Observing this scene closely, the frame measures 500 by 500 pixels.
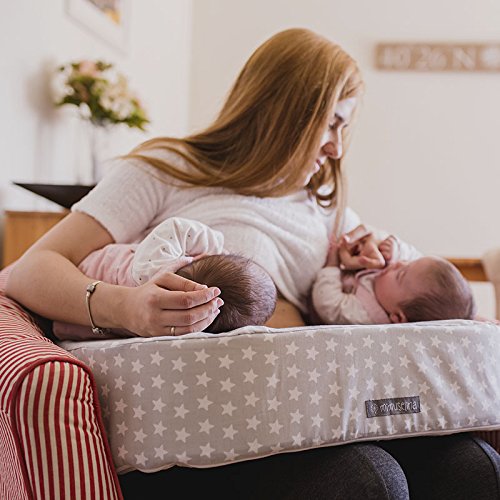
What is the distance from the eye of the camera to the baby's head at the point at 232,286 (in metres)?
1.20

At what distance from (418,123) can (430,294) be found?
280 centimetres

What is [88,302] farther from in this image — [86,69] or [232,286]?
[86,69]

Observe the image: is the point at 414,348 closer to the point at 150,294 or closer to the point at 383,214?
the point at 150,294

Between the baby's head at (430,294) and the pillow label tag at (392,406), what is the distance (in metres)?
0.40

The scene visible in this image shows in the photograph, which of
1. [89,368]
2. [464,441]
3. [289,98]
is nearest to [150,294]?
[89,368]

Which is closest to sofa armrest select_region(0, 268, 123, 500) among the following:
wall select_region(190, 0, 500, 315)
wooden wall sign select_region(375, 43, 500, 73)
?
wall select_region(190, 0, 500, 315)

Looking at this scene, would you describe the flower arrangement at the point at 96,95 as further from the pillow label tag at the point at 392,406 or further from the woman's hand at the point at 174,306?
the pillow label tag at the point at 392,406

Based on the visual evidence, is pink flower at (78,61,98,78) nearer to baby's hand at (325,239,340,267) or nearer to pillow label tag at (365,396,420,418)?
baby's hand at (325,239,340,267)

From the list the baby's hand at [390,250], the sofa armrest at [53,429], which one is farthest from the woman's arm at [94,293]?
the baby's hand at [390,250]

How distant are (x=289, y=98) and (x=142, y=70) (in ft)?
6.70

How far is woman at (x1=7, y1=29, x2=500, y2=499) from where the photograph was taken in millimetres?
1168

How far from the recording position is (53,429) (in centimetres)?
92

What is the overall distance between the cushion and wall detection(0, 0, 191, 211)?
1.42 meters

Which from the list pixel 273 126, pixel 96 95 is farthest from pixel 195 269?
pixel 96 95
